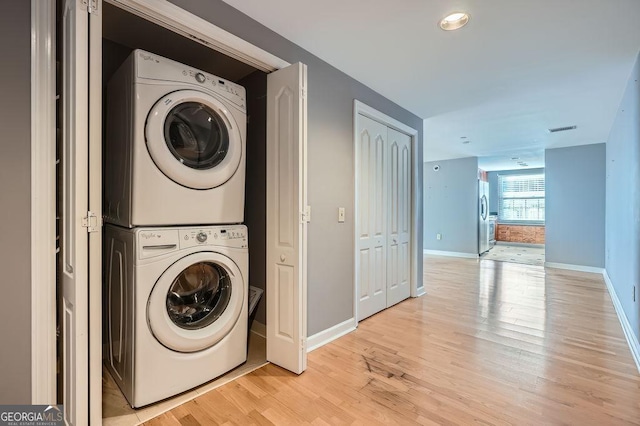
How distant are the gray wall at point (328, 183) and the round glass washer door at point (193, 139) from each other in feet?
2.13

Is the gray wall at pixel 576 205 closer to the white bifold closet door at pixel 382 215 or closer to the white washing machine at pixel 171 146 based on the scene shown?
the white bifold closet door at pixel 382 215

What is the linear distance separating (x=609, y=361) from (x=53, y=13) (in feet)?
13.6

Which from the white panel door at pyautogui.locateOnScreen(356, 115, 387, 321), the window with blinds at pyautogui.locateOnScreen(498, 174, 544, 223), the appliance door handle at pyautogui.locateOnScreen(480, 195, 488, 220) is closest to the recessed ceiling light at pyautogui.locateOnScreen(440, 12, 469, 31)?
the white panel door at pyautogui.locateOnScreen(356, 115, 387, 321)

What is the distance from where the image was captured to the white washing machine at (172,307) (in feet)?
5.33

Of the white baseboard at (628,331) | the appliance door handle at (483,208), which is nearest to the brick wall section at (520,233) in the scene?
the appliance door handle at (483,208)

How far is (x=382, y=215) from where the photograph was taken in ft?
11.1

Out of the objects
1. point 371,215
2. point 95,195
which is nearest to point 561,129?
point 371,215

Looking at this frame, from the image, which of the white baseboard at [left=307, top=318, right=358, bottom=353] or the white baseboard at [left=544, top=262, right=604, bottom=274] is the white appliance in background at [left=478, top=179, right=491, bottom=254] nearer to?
the white baseboard at [left=544, top=262, right=604, bottom=274]

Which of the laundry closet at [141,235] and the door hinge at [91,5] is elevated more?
the door hinge at [91,5]

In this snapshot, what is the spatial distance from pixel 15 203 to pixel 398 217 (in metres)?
3.31

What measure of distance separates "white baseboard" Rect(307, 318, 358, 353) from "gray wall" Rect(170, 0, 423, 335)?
0.04 m

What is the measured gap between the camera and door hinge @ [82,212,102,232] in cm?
132

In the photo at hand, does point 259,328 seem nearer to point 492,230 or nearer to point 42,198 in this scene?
point 42,198

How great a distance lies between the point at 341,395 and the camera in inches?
71.8
